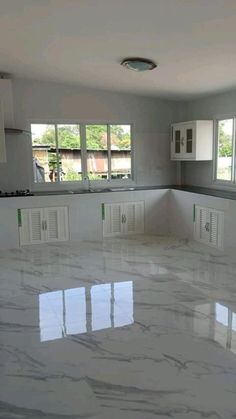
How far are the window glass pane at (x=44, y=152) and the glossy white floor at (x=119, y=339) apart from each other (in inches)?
70.7

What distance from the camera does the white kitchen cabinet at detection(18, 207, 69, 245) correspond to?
200 inches

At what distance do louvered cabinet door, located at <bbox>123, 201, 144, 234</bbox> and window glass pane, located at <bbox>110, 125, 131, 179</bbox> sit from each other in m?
0.74

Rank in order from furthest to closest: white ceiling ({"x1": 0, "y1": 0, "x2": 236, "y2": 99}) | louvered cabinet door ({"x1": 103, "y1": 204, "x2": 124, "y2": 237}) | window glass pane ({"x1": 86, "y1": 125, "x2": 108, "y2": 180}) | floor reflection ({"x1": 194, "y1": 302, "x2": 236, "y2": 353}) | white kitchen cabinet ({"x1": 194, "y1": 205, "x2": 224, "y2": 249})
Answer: window glass pane ({"x1": 86, "y1": 125, "x2": 108, "y2": 180}), louvered cabinet door ({"x1": 103, "y1": 204, "x2": 124, "y2": 237}), white kitchen cabinet ({"x1": 194, "y1": 205, "x2": 224, "y2": 249}), white ceiling ({"x1": 0, "y1": 0, "x2": 236, "y2": 99}), floor reflection ({"x1": 194, "y1": 302, "x2": 236, "y2": 353})

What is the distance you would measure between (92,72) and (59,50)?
2.87ft

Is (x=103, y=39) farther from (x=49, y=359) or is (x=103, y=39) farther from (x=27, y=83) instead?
(x=49, y=359)

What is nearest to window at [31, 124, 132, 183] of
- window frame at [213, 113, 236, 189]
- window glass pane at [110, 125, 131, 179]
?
window glass pane at [110, 125, 131, 179]

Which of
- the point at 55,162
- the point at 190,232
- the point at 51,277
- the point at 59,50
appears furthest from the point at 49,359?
the point at 55,162

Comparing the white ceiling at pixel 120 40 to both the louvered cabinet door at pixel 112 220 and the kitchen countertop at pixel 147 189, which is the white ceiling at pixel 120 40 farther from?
the louvered cabinet door at pixel 112 220

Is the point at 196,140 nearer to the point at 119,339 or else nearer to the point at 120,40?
the point at 120,40

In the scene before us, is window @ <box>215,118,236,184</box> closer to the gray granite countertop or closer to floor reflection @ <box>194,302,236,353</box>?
the gray granite countertop

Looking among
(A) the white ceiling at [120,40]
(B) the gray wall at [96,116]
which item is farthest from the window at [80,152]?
(A) the white ceiling at [120,40]

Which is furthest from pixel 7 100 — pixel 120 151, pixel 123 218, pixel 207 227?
pixel 207 227

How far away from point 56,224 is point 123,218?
3.56ft

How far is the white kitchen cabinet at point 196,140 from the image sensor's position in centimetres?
541
